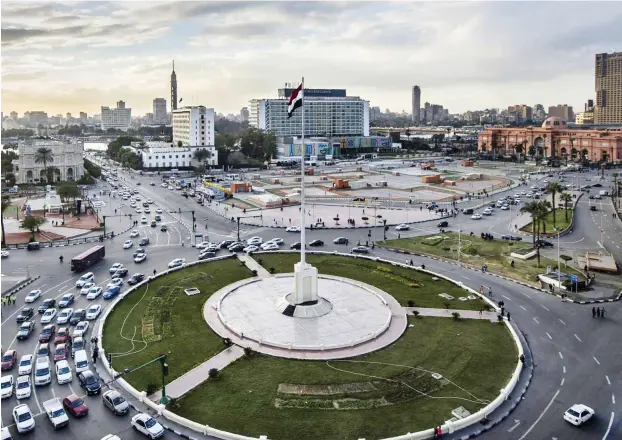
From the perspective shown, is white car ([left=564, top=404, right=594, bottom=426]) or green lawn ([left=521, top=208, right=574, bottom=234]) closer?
white car ([left=564, top=404, right=594, bottom=426])

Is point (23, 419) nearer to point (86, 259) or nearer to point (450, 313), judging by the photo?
point (450, 313)

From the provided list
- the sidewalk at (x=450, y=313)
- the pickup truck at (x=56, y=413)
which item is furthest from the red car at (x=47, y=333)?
the sidewalk at (x=450, y=313)

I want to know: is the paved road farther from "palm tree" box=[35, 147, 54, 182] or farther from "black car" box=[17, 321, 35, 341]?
"palm tree" box=[35, 147, 54, 182]

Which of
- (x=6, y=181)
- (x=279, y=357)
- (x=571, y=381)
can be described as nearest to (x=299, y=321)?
(x=279, y=357)

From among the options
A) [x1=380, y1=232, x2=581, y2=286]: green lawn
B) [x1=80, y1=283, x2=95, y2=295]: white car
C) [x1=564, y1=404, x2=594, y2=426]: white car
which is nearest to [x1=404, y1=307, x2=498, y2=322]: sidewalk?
[x1=380, y1=232, x2=581, y2=286]: green lawn

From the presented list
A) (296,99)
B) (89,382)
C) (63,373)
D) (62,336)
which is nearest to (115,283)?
(62,336)

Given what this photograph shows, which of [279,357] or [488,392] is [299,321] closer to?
[279,357]
